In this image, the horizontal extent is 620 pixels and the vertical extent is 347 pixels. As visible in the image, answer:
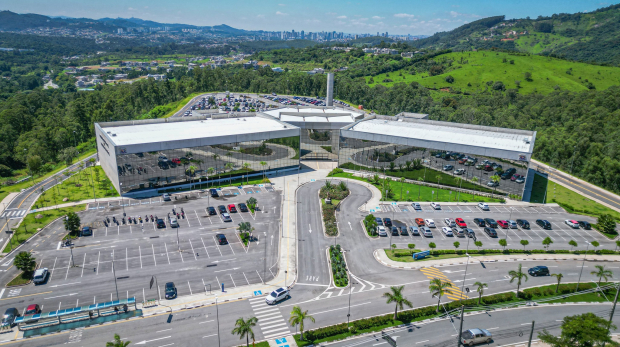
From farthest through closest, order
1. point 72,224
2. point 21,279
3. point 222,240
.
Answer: point 222,240
point 72,224
point 21,279

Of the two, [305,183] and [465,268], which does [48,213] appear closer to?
[305,183]

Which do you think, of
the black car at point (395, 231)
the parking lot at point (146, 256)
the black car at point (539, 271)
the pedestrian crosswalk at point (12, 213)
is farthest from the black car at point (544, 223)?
the pedestrian crosswalk at point (12, 213)

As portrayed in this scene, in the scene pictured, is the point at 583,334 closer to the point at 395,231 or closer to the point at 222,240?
the point at 395,231

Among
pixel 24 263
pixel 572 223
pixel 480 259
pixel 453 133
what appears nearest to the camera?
pixel 24 263

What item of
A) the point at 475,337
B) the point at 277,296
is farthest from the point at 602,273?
the point at 277,296

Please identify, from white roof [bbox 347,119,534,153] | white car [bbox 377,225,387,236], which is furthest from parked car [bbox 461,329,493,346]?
white roof [bbox 347,119,534,153]

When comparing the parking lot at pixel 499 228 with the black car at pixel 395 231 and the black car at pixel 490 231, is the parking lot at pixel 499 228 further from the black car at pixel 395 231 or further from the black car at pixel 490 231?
the black car at pixel 395 231

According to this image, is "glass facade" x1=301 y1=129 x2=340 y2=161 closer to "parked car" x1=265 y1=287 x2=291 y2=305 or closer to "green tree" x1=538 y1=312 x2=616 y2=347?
"parked car" x1=265 y1=287 x2=291 y2=305

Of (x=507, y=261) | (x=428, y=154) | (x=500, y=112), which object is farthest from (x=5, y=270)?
(x=500, y=112)
